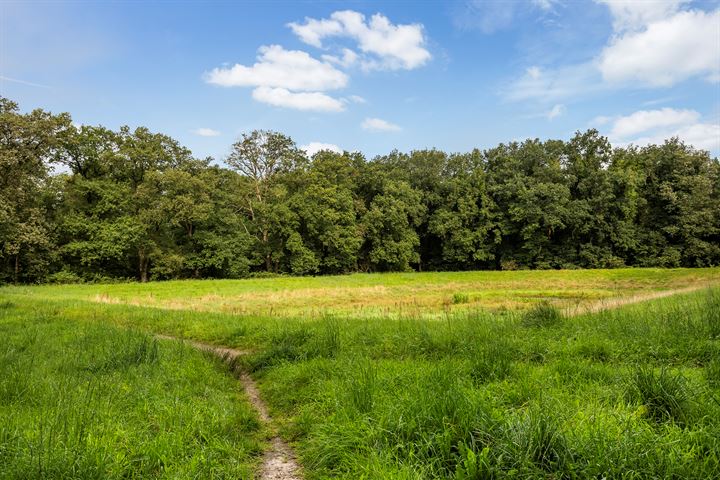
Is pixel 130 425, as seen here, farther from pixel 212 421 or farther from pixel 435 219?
pixel 435 219

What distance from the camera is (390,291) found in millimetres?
34781

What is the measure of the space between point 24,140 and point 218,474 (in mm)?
44138

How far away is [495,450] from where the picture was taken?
368cm

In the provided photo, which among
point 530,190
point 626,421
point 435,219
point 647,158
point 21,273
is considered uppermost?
point 647,158

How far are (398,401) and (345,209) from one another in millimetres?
52504

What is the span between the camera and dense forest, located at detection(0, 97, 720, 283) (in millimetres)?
44438

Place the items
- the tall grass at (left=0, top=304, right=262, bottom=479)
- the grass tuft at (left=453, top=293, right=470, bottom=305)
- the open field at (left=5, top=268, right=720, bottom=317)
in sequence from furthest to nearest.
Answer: the grass tuft at (left=453, top=293, right=470, bottom=305), the open field at (left=5, top=268, right=720, bottom=317), the tall grass at (left=0, top=304, right=262, bottom=479)

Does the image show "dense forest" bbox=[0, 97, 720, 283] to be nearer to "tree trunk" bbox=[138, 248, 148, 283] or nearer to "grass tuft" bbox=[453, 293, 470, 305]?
"tree trunk" bbox=[138, 248, 148, 283]

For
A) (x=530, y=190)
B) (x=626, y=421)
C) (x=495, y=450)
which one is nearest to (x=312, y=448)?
Answer: (x=495, y=450)

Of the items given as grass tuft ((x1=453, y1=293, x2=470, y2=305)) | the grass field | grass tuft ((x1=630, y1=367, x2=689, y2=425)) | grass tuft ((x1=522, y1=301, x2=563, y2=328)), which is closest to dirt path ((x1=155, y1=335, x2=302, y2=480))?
the grass field

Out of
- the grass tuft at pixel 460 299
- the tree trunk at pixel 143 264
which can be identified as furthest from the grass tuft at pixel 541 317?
the tree trunk at pixel 143 264

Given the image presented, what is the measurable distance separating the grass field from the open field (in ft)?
37.0

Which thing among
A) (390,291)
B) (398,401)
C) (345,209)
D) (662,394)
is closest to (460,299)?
(390,291)

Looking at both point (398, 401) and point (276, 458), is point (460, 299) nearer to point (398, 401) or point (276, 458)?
point (398, 401)
